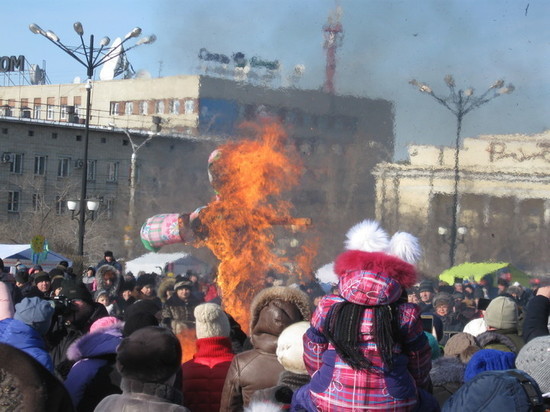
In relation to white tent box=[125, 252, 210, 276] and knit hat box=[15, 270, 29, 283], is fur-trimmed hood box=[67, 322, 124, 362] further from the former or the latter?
white tent box=[125, 252, 210, 276]

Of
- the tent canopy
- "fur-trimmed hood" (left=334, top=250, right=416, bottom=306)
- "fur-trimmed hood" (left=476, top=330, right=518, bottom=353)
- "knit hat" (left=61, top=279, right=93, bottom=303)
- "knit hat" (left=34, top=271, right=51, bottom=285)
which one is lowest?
the tent canopy

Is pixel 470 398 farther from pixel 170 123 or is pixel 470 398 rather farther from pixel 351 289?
pixel 170 123

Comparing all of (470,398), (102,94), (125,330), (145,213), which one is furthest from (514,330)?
(102,94)

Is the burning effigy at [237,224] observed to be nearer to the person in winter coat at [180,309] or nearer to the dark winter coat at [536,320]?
the person in winter coat at [180,309]

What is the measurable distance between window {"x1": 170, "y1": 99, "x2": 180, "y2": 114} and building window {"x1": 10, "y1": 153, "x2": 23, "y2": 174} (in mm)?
11759

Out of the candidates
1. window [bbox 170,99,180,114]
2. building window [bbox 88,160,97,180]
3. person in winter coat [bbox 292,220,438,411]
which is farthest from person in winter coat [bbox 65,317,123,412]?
window [bbox 170,99,180,114]

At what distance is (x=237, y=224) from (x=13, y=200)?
122 ft

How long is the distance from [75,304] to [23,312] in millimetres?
1398

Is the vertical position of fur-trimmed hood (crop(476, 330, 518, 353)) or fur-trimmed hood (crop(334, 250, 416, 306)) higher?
fur-trimmed hood (crop(334, 250, 416, 306))

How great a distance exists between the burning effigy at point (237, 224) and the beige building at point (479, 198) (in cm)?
1870

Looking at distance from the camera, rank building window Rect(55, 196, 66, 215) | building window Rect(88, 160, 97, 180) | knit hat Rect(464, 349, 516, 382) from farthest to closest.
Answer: building window Rect(88, 160, 97, 180) → building window Rect(55, 196, 66, 215) → knit hat Rect(464, 349, 516, 382)

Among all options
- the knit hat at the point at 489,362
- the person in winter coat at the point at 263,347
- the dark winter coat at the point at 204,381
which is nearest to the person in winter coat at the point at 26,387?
the knit hat at the point at 489,362

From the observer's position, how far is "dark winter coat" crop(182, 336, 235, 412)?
6.13 meters

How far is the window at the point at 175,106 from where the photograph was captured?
61.6 metres
